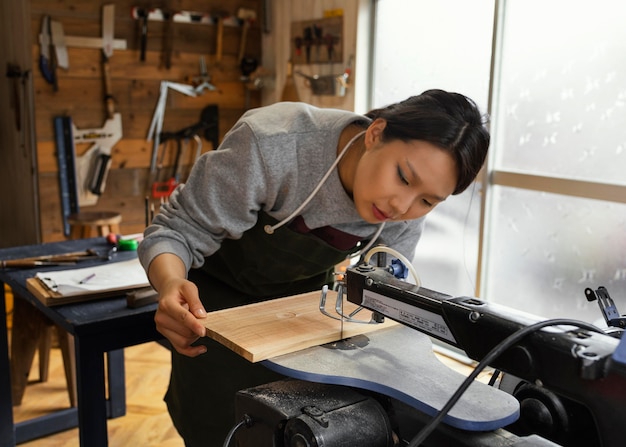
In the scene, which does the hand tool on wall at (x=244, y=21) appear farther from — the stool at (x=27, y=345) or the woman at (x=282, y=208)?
the woman at (x=282, y=208)

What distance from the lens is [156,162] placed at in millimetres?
3992

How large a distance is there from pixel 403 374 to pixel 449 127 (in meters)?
0.40

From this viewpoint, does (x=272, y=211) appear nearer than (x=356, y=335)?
No

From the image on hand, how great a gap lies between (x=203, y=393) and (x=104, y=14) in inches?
114

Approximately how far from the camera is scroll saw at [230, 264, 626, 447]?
2.18 ft

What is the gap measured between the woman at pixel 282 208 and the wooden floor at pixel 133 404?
1014mm

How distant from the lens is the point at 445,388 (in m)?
0.83

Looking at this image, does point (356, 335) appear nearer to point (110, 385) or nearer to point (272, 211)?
point (272, 211)

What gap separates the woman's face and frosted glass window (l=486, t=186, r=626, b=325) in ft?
5.67

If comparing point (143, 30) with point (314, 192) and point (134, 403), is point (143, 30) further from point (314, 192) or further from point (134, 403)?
point (314, 192)

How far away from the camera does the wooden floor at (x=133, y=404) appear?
2.37 m

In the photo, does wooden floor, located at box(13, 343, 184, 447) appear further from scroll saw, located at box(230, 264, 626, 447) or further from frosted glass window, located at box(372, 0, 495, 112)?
frosted glass window, located at box(372, 0, 495, 112)

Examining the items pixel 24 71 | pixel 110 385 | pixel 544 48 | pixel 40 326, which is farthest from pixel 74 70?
pixel 544 48

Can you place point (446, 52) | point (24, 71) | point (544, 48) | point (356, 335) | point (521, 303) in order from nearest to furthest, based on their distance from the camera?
1. point (356, 335)
2. point (544, 48)
3. point (521, 303)
4. point (446, 52)
5. point (24, 71)
